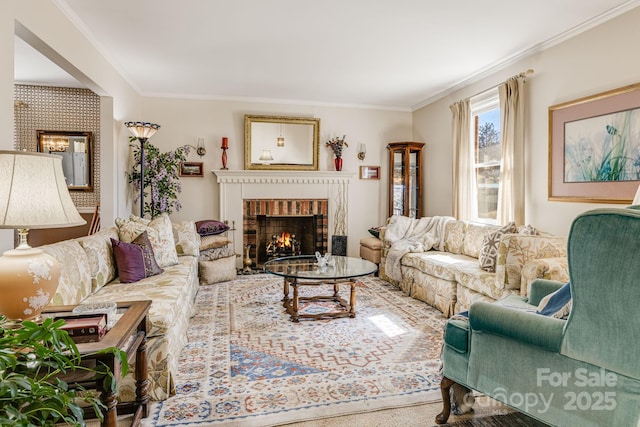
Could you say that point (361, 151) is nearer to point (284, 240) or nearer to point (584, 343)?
point (284, 240)

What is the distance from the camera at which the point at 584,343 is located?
4.78ft

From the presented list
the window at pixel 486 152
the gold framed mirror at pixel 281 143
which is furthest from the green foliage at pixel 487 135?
the gold framed mirror at pixel 281 143

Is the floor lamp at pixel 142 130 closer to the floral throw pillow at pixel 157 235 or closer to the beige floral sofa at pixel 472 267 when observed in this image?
the floral throw pillow at pixel 157 235

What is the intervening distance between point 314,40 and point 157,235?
95.2 inches

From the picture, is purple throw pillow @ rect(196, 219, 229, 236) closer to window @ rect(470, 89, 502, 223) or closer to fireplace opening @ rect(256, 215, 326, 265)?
fireplace opening @ rect(256, 215, 326, 265)

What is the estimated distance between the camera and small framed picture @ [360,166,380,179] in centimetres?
643

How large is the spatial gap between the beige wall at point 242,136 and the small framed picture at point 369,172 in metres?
0.08

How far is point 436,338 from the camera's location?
312cm

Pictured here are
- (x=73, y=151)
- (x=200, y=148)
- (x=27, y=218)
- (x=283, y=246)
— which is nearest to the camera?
(x=27, y=218)

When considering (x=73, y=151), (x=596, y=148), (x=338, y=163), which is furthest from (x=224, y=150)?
(x=596, y=148)

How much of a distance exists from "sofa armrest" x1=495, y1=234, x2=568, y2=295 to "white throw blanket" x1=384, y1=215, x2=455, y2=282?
1.64 m

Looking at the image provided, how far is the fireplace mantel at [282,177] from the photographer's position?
227 inches

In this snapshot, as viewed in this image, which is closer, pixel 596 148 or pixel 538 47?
Answer: pixel 596 148

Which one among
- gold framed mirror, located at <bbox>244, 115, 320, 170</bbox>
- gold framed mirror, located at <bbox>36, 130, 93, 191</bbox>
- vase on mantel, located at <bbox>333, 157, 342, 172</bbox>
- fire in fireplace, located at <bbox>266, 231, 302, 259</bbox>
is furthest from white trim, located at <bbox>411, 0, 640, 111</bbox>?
gold framed mirror, located at <bbox>36, 130, 93, 191</bbox>
